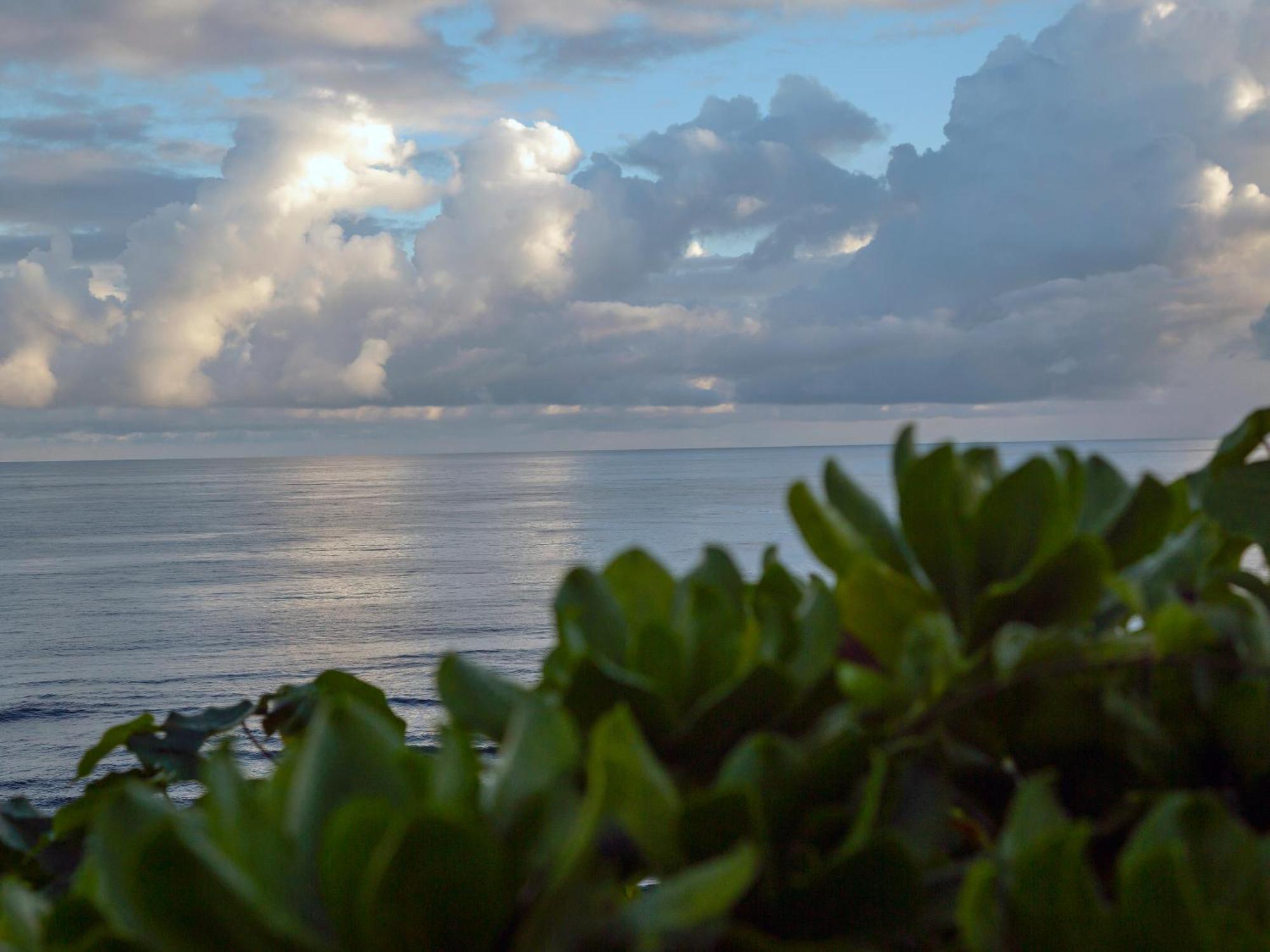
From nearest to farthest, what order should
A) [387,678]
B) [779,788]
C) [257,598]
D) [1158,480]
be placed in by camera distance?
1. [779,788]
2. [1158,480]
3. [387,678]
4. [257,598]

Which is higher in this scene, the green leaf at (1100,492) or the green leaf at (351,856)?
the green leaf at (1100,492)

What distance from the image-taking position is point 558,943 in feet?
1.69

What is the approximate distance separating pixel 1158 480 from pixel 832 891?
1.44 ft

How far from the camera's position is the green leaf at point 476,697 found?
736mm

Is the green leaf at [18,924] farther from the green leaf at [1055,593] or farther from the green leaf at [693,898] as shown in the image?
the green leaf at [1055,593]

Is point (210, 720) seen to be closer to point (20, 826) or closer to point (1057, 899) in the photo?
point (20, 826)

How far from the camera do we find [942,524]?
770mm

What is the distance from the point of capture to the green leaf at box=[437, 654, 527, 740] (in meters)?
0.74

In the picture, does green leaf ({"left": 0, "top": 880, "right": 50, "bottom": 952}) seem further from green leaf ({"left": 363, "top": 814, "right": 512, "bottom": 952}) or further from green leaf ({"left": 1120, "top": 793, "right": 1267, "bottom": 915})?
green leaf ({"left": 1120, "top": 793, "right": 1267, "bottom": 915})

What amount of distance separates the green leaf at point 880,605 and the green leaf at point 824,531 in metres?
0.03

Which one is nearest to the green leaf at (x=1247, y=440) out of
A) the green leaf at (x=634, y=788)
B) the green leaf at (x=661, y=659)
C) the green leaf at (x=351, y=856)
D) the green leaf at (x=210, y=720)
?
the green leaf at (x=661, y=659)

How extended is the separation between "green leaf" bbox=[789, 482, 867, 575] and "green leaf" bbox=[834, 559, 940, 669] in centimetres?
3

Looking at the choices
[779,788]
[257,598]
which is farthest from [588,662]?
[257,598]

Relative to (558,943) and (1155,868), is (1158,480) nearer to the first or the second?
(1155,868)
